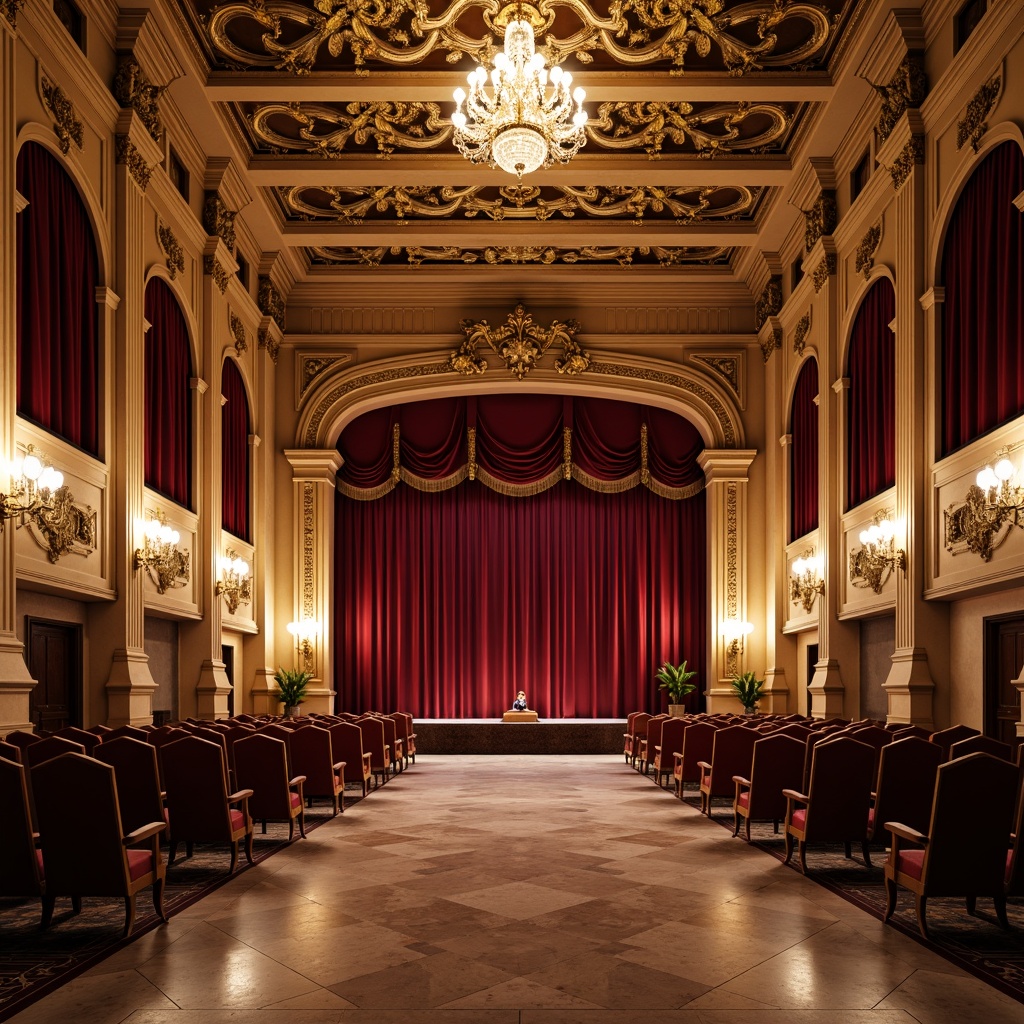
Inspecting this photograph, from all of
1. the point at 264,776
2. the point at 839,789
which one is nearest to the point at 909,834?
the point at 839,789

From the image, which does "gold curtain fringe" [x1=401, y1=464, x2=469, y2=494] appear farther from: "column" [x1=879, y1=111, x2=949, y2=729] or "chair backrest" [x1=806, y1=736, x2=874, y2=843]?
"chair backrest" [x1=806, y1=736, x2=874, y2=843]

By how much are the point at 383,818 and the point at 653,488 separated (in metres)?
12.5

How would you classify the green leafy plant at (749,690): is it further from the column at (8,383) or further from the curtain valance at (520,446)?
the column at (8,383)

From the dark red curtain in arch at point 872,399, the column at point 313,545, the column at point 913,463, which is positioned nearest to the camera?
the column at point 913,463

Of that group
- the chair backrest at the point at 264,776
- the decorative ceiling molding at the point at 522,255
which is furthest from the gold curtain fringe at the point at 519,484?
the chair backrest at the point at 264,776

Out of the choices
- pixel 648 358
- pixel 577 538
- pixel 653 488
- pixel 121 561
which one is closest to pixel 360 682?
pixel 577 538

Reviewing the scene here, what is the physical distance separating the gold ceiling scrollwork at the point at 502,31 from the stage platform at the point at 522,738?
35.7 ft

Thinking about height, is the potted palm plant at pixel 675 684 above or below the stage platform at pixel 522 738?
above

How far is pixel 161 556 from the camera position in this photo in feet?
42.2

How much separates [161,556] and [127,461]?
1.52 m

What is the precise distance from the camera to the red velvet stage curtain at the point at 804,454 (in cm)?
1681

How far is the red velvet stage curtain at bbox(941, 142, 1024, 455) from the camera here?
9828 mm

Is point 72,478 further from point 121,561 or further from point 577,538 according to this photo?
point 577,538

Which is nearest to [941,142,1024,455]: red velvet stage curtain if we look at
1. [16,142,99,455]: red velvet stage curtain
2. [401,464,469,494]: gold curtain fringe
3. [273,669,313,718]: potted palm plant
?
[16,142,99,455]: red velvet stage curtain
